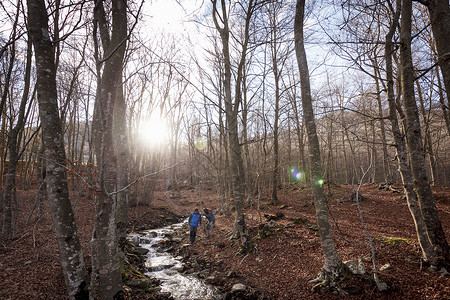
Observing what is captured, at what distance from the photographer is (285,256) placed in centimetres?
660

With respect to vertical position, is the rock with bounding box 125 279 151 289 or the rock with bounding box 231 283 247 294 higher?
the rock with bounding box 125 279 151 289

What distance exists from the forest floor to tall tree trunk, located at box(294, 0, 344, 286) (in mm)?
358

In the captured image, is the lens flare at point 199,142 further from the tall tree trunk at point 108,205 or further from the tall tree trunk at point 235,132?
the tall tree trunk at point 108,205

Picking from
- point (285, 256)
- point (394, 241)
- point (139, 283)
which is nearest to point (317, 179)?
point (285, 256)

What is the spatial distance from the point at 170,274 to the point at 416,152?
24.6ft

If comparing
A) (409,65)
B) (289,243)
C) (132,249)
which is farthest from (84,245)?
(409,65)

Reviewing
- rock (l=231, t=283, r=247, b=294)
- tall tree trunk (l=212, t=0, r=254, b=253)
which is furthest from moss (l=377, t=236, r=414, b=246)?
rock (l=231, t=283, r=247, b=294)

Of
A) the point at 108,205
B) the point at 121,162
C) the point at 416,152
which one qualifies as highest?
the point at 121,162

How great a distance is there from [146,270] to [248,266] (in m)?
3.42

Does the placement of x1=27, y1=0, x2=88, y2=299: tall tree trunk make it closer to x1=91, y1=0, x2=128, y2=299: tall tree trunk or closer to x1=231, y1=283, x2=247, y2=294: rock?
x1=91, y1=0, x2=128, y2=299: tall tree trunk

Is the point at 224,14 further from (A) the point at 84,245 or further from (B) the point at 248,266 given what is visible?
(A) the point at 84,245

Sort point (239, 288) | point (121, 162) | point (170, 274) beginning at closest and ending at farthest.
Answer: point (239, 288) < point (121, 162) < point (170, 274)

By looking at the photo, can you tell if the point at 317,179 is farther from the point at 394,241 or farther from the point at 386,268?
the point at 394,241

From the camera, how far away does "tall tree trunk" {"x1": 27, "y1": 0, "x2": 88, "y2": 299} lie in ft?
12.1
